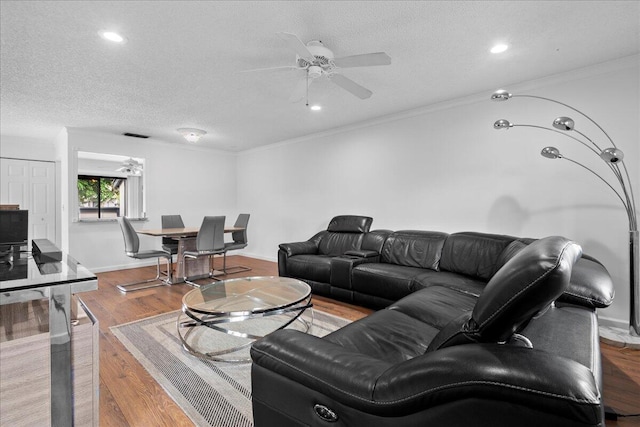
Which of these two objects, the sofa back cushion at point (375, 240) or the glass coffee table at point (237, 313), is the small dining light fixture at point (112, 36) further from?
the sofa back cushion at point (375, 240)

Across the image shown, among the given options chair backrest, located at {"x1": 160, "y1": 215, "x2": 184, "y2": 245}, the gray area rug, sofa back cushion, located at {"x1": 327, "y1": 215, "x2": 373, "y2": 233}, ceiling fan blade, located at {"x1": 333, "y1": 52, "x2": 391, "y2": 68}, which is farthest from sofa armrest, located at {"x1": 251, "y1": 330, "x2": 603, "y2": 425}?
chair backrest, located at {"x1": 160, "y1": 215, "x2": 184, "y2": 245}

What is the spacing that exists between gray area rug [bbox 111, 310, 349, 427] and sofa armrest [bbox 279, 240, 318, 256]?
136cm

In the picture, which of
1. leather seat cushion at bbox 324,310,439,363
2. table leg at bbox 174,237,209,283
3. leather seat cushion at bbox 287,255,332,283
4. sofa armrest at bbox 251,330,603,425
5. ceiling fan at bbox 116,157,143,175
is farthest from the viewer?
ceiling fan at bbox 116,157,143,175

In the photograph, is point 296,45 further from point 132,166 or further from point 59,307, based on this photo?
point 132,166

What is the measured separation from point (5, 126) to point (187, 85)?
397 cm

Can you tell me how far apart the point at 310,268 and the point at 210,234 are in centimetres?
168

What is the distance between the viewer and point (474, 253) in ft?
10.3

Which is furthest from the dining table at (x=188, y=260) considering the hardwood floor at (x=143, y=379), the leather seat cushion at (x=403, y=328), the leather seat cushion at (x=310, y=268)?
the leather seat cushion at (x=403, y=328)

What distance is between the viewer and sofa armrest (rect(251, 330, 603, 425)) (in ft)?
2.10

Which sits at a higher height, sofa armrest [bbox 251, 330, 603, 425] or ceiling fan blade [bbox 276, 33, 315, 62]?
ceiling fan blade [bbox 276, 33, 315, 62]

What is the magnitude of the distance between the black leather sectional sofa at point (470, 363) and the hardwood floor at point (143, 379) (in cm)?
77

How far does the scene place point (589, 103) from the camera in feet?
9.70

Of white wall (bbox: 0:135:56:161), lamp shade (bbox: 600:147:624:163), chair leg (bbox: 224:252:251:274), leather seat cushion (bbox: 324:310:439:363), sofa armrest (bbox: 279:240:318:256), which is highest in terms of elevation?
white wall (bbox: 0:135:56:161)

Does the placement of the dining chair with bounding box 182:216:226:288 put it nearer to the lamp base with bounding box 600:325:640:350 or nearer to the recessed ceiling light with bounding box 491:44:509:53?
the recessed ceiling light with bounding box 491:44:509:53
